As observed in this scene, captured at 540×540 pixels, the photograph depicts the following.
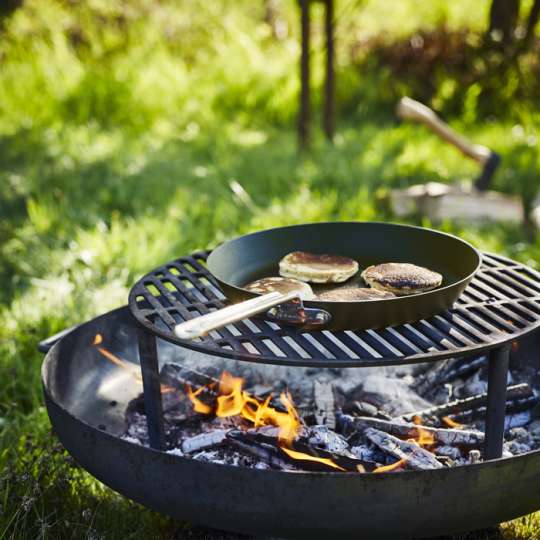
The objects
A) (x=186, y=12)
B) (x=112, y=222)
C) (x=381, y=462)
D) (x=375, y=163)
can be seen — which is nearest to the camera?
(x=381, y=462)

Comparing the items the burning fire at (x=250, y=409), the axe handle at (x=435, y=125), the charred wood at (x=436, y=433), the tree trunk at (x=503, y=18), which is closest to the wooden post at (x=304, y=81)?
the axe handle at (x=435, y=125)

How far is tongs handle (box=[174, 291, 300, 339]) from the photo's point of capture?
5.58 feet

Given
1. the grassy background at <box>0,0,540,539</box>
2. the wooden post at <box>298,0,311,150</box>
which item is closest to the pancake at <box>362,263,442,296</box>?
the grassy background at <box>0,0,540,539</box>

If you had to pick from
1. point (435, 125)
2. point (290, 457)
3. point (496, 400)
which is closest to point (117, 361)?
point (290, 457)

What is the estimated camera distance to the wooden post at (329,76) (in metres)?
6.39

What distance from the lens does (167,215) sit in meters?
5.14

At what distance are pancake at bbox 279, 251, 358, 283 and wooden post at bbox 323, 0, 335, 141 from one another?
14.0 feet

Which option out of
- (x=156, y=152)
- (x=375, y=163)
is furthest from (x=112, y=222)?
(x=375, y=163)

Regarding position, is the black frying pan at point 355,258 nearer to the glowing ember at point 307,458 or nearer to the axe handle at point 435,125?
the glowing ember at point 307,458

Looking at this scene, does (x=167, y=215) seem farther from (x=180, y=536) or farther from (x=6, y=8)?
(x=6, y=8)

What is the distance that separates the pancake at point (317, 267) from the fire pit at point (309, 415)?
0.24m

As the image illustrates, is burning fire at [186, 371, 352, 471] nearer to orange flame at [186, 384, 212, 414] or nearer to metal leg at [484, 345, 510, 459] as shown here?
orange flame at [186, 384, 212, 414]

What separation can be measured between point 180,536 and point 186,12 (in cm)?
964

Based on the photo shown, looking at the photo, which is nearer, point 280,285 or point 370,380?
point 280,285
